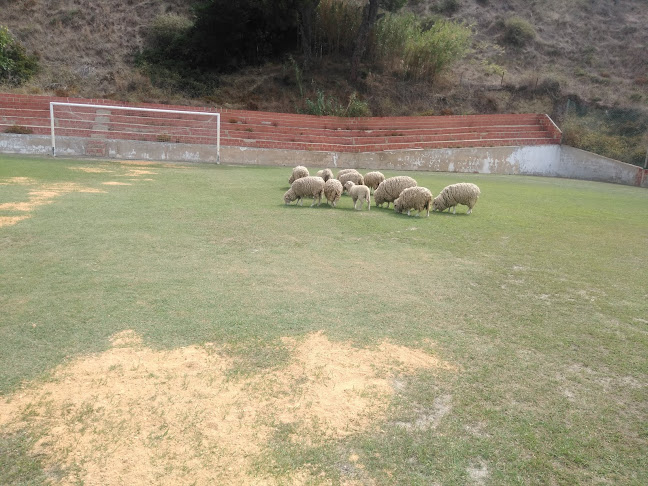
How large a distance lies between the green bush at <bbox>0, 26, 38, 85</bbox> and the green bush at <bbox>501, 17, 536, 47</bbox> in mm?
35591

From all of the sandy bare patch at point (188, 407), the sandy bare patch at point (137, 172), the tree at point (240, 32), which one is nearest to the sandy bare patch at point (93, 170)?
the sandy bare patch at point (137, 172)

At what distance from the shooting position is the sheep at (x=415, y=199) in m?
9.82

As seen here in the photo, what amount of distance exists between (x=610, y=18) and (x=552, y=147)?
27493 millimetres

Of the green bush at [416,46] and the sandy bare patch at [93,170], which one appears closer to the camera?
the sandy bare patch at [93,170]

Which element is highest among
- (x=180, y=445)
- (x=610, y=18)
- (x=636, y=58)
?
(x=610, y=18)

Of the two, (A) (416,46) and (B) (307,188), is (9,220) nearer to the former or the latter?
(B) (307,188)

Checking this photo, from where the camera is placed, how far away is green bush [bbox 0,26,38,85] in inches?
1098

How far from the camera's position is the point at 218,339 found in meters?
4.21

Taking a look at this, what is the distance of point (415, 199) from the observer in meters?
9.84

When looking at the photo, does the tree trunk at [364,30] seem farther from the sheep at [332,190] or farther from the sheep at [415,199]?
the sheep at [415,199]

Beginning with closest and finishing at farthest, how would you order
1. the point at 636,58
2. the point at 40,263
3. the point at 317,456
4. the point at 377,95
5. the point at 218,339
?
the point at 317,456 < the point at 218,339 < the point at 40,263 < the point at 377,95 < the point at 636,58

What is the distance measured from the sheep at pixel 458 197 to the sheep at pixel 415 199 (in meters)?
0.74

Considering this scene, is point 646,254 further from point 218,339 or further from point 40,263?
point 40,263

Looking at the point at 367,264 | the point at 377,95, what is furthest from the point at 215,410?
the point at 377,95
